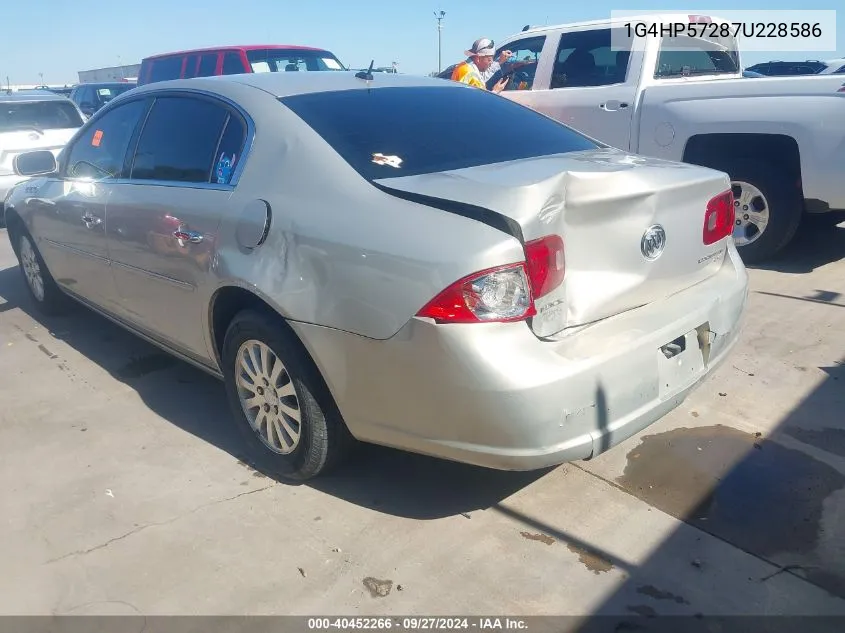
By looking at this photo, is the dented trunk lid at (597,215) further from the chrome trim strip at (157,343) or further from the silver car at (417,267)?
the chrome trim strip at (157,343)

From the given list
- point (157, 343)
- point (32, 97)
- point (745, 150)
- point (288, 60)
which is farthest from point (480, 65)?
point (32, 97)

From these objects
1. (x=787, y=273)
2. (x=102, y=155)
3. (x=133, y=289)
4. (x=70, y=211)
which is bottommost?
(x=787, y=273)

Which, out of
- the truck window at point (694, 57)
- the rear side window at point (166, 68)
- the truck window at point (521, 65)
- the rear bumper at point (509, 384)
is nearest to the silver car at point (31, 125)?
the rear side window at point (166, 68)

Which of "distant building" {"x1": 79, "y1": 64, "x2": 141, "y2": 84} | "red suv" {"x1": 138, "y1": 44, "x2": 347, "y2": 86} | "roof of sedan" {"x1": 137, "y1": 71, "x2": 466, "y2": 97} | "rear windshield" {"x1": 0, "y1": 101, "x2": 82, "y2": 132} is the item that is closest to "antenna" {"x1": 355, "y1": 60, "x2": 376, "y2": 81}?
"roof of sedan" {"x1": 137, "y1": 71, "x2": 466, "y2": 97}

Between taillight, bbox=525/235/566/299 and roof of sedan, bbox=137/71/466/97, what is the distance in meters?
1.43

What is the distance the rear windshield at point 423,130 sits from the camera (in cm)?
291

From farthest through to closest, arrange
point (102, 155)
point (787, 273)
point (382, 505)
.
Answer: point (787, 273) → point (102, 155) → point (382, 505)

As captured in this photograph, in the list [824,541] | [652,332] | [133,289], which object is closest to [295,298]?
[652,332]

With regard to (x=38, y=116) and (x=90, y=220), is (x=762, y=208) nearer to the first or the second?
(x=90, y=220)

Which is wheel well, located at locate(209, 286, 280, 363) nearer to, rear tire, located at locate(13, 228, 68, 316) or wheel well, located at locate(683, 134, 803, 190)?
rear tire, located at locate(13, 228, 68, 316)

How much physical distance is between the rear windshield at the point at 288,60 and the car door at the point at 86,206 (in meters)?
5.58

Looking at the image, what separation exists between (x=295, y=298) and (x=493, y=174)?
836 millimetres

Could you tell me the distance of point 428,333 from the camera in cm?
235

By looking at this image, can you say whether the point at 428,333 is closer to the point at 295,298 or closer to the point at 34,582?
the point at 295,298
